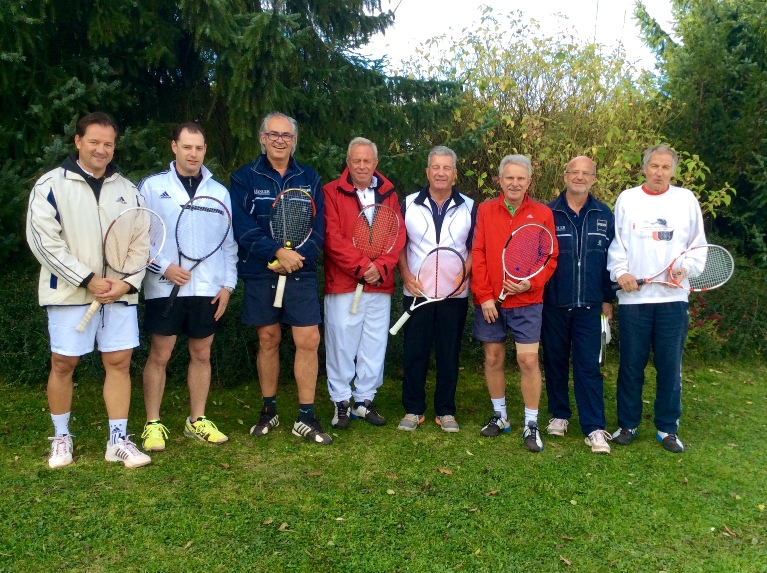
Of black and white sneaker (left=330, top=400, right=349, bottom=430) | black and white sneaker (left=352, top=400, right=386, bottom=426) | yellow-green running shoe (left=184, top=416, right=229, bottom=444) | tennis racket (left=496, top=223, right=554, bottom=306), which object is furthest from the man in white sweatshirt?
yellow-green running shoe (left=184, top=416, right=229, bottom=444)

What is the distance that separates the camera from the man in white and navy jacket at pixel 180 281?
4594 millimetres

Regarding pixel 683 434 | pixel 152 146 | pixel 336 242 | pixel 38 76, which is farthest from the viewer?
pixel 152 146

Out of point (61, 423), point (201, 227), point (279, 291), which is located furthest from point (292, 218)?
point (61, 423)

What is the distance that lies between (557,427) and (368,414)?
1547mm

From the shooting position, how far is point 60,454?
4496 millimetres

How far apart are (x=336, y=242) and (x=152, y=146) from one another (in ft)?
8.63

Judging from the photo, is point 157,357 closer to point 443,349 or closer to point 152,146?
point 443,349

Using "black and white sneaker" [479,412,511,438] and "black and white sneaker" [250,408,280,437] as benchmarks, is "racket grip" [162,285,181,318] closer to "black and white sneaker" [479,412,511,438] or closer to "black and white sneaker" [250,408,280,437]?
"black and white sneaker" [250,408,280,437]

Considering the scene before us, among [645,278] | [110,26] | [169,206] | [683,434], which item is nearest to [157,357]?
[169,206]

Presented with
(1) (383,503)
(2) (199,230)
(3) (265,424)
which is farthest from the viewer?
(3) (265,424)

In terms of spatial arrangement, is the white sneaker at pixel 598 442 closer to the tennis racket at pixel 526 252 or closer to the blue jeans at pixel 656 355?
the blue jeans at pixel 656 355

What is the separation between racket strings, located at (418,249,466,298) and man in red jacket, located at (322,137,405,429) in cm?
28

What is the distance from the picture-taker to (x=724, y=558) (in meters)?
3.57

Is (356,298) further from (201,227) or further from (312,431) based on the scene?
(201,227)
